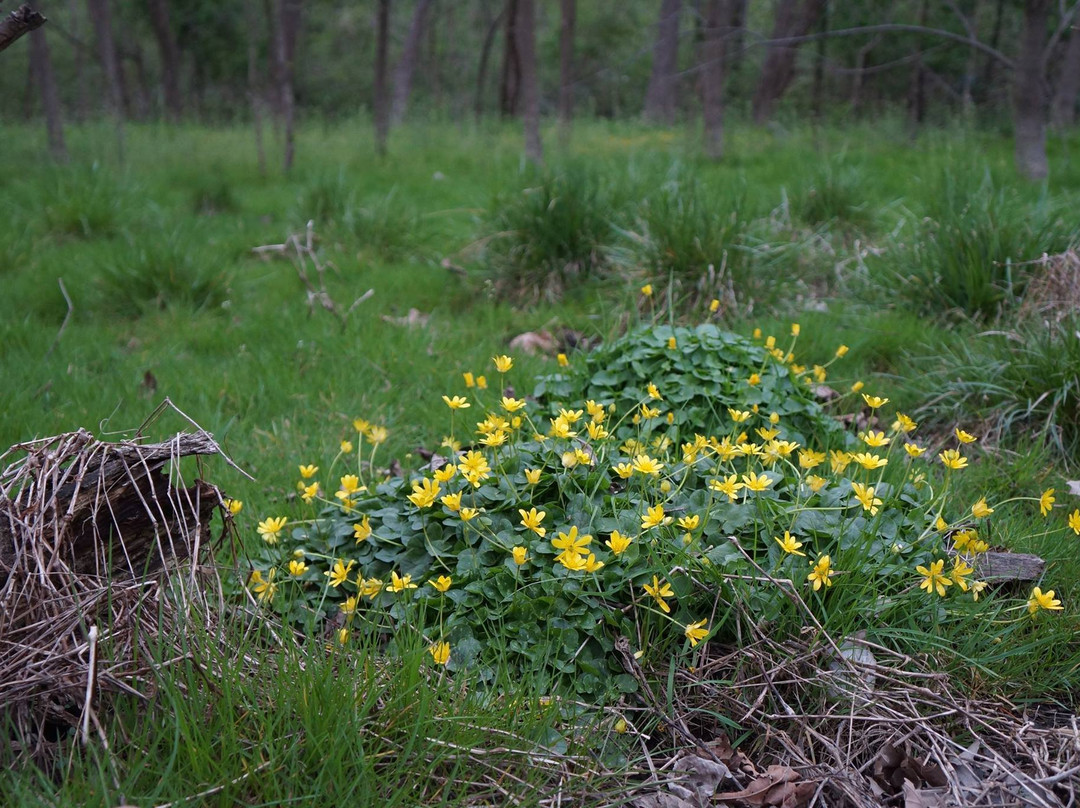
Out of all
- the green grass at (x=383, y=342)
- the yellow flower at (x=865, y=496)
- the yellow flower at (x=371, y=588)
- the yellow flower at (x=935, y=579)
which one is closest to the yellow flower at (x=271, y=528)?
the yellow flower at (x=371, y=588)

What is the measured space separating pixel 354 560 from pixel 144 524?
1.81 feet

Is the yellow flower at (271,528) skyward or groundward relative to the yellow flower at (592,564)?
groundward

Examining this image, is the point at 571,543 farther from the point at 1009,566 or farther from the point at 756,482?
the point at 1009,566

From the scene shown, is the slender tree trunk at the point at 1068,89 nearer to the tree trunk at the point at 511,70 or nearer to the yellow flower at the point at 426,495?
the tree trunk at the point at 511,70

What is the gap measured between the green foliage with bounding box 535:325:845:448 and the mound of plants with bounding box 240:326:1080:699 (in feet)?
1.40

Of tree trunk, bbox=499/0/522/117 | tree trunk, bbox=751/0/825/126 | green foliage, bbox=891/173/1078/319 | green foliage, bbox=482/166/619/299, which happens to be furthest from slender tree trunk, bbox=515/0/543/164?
tree trunk, bbox=499/0/522/117

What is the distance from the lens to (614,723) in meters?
1.95

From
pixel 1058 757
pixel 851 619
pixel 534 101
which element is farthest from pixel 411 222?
pixel 1058 757

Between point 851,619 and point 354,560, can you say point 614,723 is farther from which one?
point 354,560

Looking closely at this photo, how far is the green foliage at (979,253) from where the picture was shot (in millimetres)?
4281

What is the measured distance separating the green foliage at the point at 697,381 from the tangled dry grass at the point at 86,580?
1.49 m

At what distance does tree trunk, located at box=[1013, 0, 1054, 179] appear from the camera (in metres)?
6.96

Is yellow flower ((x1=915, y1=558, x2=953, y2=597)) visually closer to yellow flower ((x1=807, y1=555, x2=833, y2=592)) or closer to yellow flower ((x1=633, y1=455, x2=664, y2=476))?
yellow flower ((x1=807, y1=555, x2=833, y2=592))

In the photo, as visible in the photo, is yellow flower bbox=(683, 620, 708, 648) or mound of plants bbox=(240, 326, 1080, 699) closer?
yellow flower bbox=(683, 620, 708, 648)
